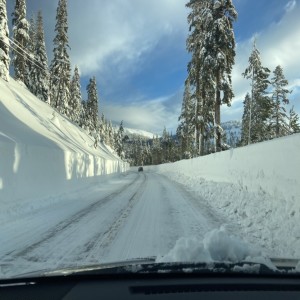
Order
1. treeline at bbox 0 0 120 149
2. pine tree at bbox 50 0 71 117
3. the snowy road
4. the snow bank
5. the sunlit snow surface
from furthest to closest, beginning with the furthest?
pine tree at bbox 50 0 71 117, treeline at bbox 0 0 120 149, the snow bank, the snowy road, the sunlit snow surface

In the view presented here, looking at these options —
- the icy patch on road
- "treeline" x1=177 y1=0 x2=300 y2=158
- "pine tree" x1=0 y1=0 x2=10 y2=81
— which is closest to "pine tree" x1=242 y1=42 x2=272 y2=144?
"treeline" x1=177 y1=0 x2=300 y2=158

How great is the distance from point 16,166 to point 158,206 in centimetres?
504

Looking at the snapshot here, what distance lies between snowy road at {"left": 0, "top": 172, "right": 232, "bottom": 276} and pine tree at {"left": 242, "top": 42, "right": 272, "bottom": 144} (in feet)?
123

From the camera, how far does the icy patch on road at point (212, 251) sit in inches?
165

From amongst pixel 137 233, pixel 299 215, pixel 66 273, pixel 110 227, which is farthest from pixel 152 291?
pixel 110 227

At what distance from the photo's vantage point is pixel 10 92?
3195cm

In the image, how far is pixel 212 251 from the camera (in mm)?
4391

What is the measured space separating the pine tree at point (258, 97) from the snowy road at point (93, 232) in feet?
123

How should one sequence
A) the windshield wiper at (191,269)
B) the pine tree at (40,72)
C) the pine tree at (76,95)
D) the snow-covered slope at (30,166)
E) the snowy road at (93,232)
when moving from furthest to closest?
the pine tree at (76,95)
the pine tree at (40,72)
the snow-covered slope at (30,166)
the snowy road at (93,232)
the windshield wiper at (191,269)

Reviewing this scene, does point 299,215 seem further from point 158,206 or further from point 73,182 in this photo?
point 73,182

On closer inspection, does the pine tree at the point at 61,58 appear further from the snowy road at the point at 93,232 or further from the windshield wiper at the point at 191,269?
the windshield wiper at the point at 191,269

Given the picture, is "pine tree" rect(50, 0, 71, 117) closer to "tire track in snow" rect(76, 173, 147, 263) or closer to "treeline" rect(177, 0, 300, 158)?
"treeline" rect(177, 0, 300, 158)

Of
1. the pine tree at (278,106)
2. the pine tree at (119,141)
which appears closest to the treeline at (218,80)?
the pine tree at (278,106)

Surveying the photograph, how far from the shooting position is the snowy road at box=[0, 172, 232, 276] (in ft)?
24.4
